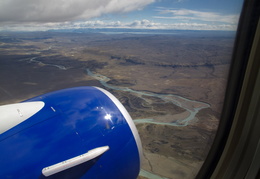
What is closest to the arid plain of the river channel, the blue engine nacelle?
the river channel

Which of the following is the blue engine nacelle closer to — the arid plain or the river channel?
the arid plain

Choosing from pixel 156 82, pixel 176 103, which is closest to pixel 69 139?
pixel 176 103

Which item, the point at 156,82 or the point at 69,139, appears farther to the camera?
the point at 156,82

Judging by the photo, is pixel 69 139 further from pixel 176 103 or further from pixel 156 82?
pixel 156 82

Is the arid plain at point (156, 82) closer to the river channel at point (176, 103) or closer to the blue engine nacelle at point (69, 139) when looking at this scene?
the river channel at point (176, 103)

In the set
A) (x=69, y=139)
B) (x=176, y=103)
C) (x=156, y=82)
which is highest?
(x=69, y=139)

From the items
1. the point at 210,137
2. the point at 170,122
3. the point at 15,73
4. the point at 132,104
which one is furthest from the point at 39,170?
the point at 15,73
